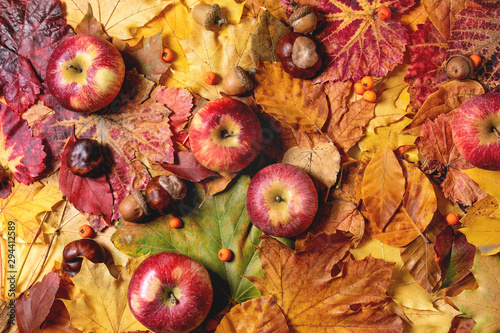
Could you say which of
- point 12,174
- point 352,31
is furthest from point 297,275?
point 12,174

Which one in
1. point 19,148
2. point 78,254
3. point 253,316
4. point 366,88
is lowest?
point 253,316

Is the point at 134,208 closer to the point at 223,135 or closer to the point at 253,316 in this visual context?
the point at 223,135

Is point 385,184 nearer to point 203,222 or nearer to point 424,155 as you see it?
point 424,155

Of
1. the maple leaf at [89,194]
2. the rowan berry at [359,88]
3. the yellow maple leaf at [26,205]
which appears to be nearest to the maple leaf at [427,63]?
the rowan berry at [359,88]

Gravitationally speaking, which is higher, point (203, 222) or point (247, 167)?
point (247, 167)

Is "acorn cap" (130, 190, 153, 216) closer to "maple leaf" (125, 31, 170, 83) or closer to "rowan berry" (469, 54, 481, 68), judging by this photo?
"maple leaf" (125, 31, 170, 83)

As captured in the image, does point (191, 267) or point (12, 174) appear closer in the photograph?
point (191, 267)

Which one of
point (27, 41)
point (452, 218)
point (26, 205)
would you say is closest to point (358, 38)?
point (452, 218)
